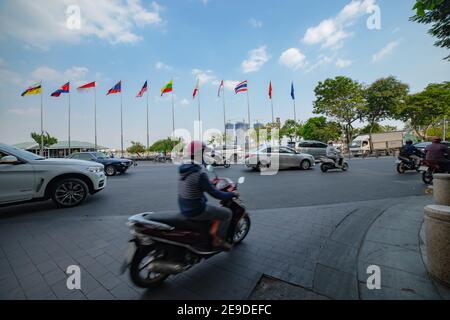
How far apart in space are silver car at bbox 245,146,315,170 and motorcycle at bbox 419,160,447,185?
6.05 meters

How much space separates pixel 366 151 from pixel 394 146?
3719 mm

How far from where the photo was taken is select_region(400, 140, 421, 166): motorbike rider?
9984 millimetres

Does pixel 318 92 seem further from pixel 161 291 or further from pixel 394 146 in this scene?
pixel 161 291

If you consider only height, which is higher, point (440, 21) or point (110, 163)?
point (440, 21)

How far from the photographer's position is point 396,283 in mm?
2324

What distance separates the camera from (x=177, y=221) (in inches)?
94.9

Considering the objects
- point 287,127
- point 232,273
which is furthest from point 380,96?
point 232,273

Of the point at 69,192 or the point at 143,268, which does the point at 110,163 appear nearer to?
the point at 69,192

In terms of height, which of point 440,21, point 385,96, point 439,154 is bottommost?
point 439,154

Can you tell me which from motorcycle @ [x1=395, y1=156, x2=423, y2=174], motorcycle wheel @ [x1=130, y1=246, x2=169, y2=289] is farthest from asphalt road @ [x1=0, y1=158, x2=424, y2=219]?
motorcycle wheel @ [x1=130, y1=246, x2=169, y2=289]

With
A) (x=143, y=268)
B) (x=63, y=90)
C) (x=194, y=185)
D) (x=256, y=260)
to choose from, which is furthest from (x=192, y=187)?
(x=63, y=90)

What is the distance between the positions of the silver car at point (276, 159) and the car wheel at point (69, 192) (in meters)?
9.27

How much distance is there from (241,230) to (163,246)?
150 centimetres

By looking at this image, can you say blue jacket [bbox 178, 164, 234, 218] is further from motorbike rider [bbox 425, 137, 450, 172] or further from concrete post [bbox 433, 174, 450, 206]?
motorbike rider [bbox 425, 137, 450, 172]
